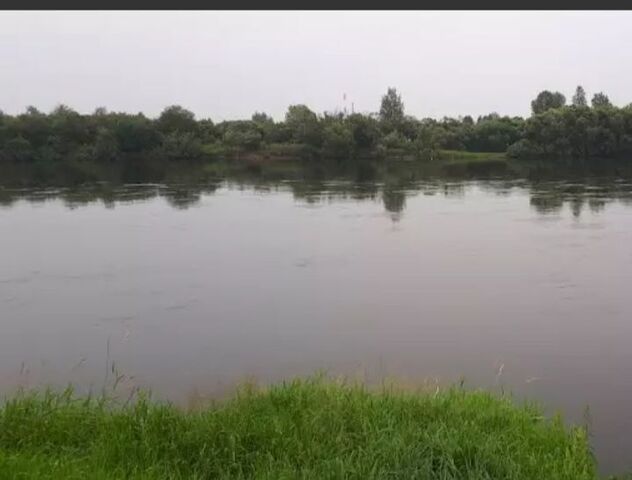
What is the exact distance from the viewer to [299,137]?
47.5 m

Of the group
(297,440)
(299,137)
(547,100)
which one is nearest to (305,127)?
(299,137)

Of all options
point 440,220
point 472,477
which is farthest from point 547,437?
point 440,220

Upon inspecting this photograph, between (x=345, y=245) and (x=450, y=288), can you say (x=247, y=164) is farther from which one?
(x=450, y=288)

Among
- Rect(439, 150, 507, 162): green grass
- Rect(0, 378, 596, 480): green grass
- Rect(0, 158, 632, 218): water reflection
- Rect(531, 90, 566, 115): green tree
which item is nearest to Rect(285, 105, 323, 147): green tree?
Rect(0, 158, 632, 218): water reflection

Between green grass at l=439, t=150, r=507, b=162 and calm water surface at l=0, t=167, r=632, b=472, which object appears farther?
green grass at l=439, t=150, r=507, b=162

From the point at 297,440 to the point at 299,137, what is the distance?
43.9 meters

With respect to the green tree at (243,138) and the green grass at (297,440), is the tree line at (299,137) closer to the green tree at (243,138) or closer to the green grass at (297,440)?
the green tree at (243,138)

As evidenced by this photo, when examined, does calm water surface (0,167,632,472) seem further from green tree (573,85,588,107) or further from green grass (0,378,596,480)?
green tree (573,85,588,107)

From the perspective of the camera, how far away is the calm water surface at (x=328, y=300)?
7.33 m

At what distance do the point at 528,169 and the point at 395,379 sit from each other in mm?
32704

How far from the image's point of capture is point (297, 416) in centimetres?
494

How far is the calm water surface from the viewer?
7.33 m

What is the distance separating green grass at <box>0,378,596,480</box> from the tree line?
41.8m

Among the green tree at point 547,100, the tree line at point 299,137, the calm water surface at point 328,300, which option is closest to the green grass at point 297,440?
the calm water surface at point 328,300
